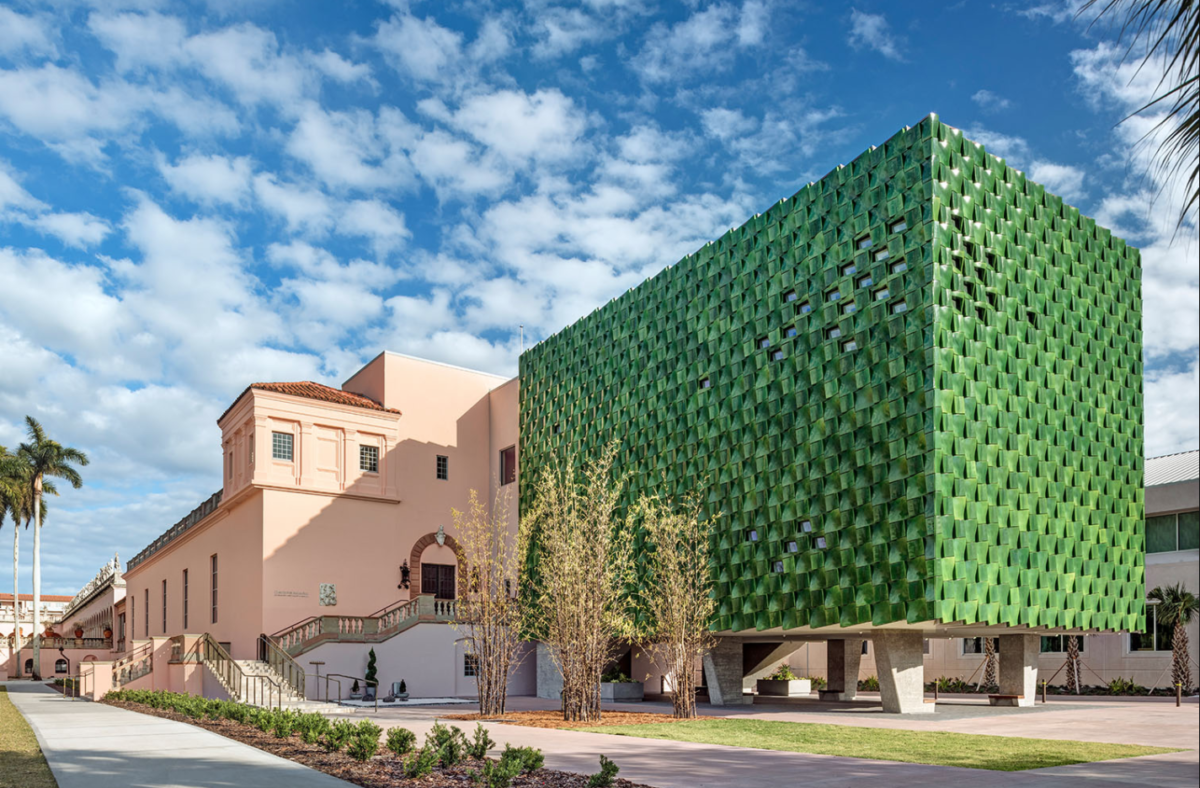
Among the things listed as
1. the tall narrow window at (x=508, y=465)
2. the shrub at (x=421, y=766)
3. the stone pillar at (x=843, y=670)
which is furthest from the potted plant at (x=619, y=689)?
the shrub at (x=421, y=766)

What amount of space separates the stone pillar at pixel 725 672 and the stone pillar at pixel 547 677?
6696mm

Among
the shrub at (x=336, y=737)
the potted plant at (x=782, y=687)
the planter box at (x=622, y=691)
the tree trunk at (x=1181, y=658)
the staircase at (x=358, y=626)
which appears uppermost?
the shrub at (x=336, y=737)

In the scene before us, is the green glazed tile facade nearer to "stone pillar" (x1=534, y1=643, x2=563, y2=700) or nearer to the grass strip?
"stone pillar" (x1=534, y1=643, x2=563, y2=700)

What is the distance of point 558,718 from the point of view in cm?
2352

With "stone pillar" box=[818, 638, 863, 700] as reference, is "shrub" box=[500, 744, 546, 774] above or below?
above

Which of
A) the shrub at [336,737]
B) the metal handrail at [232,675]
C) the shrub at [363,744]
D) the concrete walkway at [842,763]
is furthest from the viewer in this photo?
the metal handrail at [232,675]

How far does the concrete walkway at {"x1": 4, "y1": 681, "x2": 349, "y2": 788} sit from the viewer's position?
1180 centimetres

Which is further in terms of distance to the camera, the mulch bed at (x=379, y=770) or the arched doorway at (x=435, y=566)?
the arched doorway at (x=435, y=566)

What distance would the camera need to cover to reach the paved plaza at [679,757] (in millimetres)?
12148

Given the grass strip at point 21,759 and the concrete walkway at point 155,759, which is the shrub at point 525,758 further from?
the grass strip at point 21,759

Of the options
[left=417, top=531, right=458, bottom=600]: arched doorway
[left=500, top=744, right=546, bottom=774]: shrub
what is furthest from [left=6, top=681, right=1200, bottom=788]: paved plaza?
[left=417, top=531, right=458, bottom=600]: arched doorway

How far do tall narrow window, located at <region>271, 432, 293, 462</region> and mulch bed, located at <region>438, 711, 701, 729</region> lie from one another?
50.4 feet

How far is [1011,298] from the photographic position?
25.0m

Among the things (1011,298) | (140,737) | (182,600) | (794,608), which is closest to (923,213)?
(1011,298)
